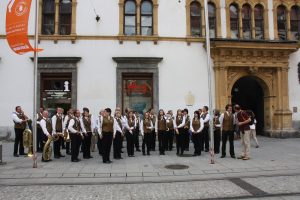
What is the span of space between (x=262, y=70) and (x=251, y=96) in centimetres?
311

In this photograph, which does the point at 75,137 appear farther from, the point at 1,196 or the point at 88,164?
the point at 1,196

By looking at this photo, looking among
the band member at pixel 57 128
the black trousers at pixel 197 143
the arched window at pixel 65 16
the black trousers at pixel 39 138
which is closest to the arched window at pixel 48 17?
the arched window at pixel 65 16

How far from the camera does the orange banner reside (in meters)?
9.89

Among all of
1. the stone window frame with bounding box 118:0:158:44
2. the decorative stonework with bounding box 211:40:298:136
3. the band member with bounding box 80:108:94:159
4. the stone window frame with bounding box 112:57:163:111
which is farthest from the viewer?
the decorative stonework with bounding box 211:40:298:136

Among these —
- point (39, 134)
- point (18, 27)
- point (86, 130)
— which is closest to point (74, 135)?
point (86, 130)

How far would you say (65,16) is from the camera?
18.7m

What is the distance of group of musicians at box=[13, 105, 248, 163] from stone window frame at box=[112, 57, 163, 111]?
382 centimetres

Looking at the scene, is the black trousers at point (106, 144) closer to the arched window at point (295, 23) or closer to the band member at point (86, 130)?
the band member at point (86, 130)

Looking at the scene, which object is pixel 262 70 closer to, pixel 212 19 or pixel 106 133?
pixel 212 19

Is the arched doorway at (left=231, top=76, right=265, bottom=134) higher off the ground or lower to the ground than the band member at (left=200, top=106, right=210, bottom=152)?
higher

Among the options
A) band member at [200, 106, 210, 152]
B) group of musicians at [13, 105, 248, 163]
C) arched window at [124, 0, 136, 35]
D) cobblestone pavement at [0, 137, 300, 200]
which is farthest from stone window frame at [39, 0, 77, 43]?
band member at [200, 106, 210, 152]

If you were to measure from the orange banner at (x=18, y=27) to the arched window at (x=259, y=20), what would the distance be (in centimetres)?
1456

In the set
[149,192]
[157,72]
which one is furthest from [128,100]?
[149,192]

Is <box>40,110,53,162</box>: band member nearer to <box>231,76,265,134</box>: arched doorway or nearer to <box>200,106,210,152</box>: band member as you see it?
<box>200,106,210,152</box>: band member
